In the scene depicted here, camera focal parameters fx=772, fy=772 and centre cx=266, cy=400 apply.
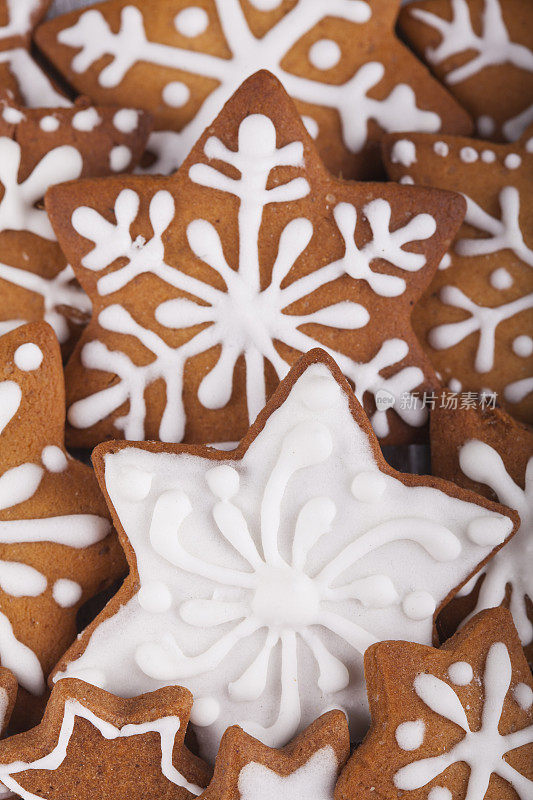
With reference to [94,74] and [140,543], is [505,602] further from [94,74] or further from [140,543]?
[94,74]

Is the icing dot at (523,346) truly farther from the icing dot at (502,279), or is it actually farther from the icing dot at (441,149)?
the icing dot at (441,149)

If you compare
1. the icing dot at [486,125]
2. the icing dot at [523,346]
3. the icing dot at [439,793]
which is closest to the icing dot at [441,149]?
the icing dot at [486,125]

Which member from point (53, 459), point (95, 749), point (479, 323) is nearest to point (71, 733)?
point (95, 749)

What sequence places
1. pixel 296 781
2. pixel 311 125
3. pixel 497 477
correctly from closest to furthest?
pixel 296 781
pixel 497 477
pixel 311 125

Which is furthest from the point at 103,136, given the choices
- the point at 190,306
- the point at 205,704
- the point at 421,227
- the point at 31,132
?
the point at 205,704

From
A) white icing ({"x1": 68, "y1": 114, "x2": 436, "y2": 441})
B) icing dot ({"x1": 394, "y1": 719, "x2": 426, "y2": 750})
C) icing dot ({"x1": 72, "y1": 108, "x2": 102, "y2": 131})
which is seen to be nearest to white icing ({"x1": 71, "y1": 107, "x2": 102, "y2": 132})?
icing dot ({"x1": 72, "y1": 108, "x2": 102, "y2": 131})

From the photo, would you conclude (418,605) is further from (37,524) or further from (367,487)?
(37,524)
